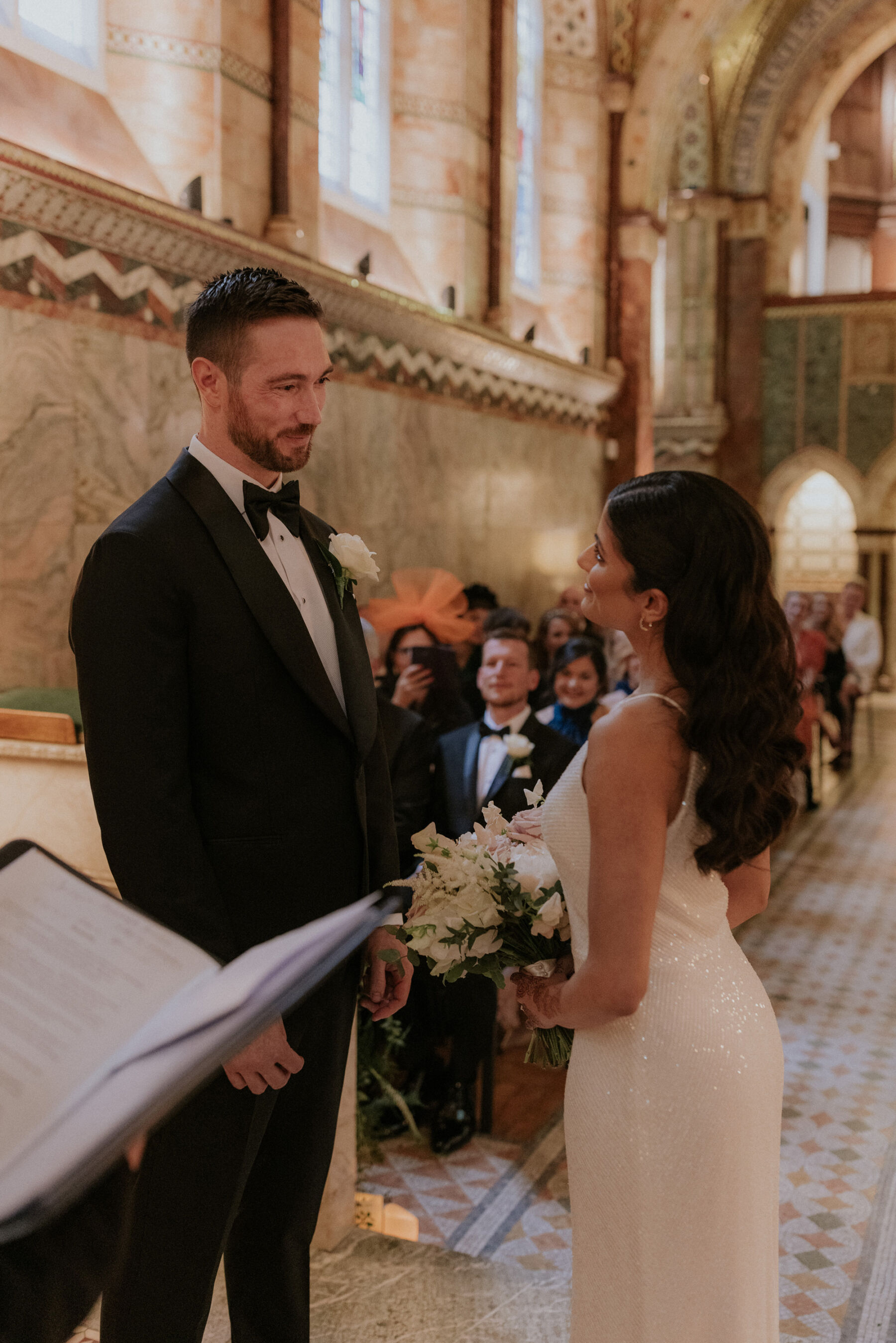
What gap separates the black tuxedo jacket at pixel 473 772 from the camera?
442cm

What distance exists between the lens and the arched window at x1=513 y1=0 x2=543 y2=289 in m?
10.1

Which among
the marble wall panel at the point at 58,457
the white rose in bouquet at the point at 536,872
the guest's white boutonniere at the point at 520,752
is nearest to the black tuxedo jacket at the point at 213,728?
the white rose in bouquet at the point at 536,872

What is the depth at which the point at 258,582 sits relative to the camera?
1953 mm

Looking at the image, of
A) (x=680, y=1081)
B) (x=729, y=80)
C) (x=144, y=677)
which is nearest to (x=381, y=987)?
(x=680, y=1081)

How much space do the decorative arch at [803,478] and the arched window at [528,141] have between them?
697 cm

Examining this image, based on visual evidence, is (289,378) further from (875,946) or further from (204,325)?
(875,946)

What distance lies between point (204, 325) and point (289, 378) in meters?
0.17

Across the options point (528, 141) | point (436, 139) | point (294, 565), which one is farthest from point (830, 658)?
point (294, 565)

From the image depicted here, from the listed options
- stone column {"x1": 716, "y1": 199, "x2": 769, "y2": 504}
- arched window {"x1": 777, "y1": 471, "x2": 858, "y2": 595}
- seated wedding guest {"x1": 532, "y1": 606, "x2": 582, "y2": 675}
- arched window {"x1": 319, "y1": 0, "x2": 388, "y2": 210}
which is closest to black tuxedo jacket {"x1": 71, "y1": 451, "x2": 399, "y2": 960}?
seated wedding guest {"x1": 532, "y1": 606, "x2": 582, "y2": 675}

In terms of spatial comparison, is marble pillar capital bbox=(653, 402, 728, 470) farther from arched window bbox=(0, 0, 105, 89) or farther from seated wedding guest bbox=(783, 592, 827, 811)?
arched window bbox=(0, 0, 105, 89)

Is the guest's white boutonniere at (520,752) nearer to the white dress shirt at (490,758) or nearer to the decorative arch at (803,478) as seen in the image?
the white dress shirt at (490,758)

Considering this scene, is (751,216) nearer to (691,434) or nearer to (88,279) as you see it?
(691,434)

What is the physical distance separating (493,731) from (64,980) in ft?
12.1

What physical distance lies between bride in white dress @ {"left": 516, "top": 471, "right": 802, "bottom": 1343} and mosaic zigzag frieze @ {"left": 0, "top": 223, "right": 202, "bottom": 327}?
3.45 m
